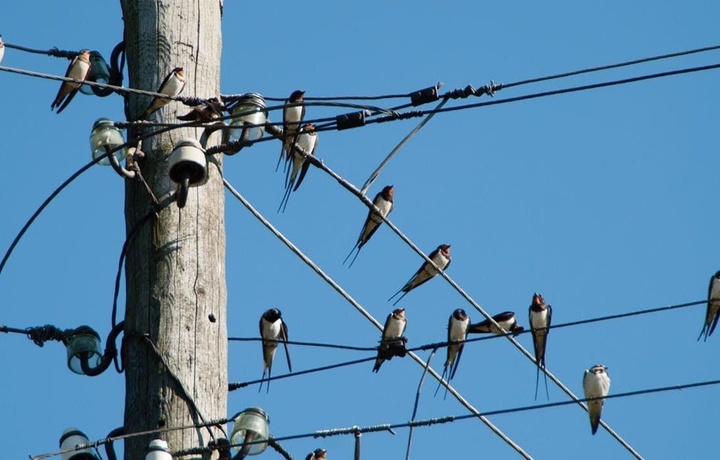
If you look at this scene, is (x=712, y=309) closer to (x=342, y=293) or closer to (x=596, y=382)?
(x=596, y=382)

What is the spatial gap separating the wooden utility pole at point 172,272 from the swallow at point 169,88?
1.2 inches

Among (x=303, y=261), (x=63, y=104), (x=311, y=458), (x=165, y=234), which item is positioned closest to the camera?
(x=165, y=234)

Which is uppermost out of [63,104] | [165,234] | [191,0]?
[63,104]

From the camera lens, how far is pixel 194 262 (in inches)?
229

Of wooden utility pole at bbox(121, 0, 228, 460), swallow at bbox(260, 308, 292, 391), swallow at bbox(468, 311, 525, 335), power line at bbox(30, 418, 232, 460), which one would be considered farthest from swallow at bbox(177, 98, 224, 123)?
swallow at bbox(468, 311, 525, 335)

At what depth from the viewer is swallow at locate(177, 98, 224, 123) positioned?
20.4 ft

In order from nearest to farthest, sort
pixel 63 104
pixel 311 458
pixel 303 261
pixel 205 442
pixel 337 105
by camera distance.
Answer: pixel 205 442 → pixel 337 105 → pixel 303 261 → pixel 63 104 → pixel 311 458

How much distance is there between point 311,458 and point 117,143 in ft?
16.7

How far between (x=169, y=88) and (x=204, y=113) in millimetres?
227

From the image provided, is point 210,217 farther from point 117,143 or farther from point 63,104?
point 63,104

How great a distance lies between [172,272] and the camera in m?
5.76

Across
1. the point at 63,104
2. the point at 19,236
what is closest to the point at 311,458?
the point at 63,104

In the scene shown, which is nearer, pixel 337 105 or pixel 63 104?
pixel 337 105

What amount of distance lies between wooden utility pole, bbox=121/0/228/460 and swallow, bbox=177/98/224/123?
92 millimetres
